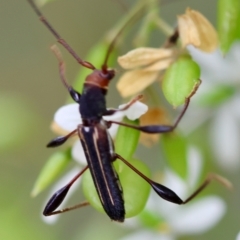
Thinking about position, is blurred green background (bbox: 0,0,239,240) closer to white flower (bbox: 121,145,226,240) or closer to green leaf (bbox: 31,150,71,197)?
white flower (bbox: 121,145,226,240)

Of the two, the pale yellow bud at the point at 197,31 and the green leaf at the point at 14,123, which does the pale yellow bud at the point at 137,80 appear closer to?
the pale yellow bud at the point at 197,31

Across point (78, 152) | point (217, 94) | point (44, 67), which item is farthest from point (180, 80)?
point (44, 67)

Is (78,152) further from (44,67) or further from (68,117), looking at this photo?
(44,67)

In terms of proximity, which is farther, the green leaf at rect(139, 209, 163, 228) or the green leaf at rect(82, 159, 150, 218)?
the green leaf at rect(139, 209, 163, 228)

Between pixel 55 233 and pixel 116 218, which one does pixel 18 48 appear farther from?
pixel 116 218

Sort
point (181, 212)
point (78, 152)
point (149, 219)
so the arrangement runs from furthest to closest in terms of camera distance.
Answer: point (181, 212), point (149, 219), point (78, 152)

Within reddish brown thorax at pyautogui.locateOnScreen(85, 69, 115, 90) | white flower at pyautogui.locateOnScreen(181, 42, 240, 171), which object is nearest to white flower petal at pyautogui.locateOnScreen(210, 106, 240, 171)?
white flower at pyautogui.locateOnScreen(181, 42, 240, 171)

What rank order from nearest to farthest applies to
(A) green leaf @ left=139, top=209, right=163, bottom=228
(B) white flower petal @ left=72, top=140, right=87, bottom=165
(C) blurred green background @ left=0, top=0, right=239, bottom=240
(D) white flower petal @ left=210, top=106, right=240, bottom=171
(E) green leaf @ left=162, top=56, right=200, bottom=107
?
(E) green leaf @ left=162, top=56, right=200, bottom=107, (B) white flower petal @ left=72, top=140, right=87, bottom=165, (A) green leaf @ left=139, top=209, right=163, bottom=228, (D) white flower petal @ left=210, top=106, right=240, bottom=171, (C) blurred green background @ left=0, top=0, right=239, bottom=240
